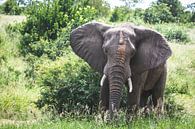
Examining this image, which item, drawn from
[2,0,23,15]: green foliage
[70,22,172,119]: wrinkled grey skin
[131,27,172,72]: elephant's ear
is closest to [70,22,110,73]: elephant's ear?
[70,22,172,119]: wrinkled grey skin

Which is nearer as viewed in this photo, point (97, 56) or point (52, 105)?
point (97, 56)

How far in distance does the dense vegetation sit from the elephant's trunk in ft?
0.86

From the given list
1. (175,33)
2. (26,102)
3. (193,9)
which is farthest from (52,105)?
(193,9)

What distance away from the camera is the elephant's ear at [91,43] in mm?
10602

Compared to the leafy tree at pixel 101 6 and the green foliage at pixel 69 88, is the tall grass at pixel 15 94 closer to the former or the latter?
the green foliage at pixel 69 88

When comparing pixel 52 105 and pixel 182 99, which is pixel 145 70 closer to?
pixel 52 105

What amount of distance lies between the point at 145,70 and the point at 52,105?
2.75m

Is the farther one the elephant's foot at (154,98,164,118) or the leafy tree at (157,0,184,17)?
the leafy tree at (157,0,184,17)

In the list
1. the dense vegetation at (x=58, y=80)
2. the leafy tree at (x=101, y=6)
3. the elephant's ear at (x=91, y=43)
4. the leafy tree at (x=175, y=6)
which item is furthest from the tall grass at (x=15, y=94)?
the leafy tree at (x=175, y=6)

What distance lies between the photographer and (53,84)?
40.8ft

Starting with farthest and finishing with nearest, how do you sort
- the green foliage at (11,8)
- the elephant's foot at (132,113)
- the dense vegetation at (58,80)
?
1. the green foliage at (11,8)
2. the dense vegetation at (58,80)
3. the elephant's foot at (132,113)

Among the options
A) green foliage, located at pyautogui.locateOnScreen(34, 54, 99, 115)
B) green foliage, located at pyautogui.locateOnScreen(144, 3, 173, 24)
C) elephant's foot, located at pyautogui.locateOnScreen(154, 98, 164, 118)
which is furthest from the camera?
green foliage, located at pyautogui.locateOnScreen(144, 3, 173, 24)

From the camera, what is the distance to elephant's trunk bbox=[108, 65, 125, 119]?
9278 mm

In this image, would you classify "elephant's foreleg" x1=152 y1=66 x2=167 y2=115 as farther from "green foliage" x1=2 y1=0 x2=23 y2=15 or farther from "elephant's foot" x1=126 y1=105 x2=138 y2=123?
"green foliage" x1=2 y1=0 x2=23 y2=15
